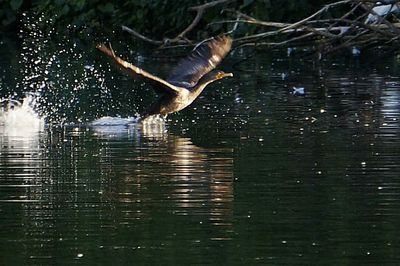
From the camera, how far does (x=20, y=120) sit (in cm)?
1314

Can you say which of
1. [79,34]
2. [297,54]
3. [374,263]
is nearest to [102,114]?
[374,263]

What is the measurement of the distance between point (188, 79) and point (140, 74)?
5.51 feet

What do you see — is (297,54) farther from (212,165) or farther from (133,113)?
(212,165)

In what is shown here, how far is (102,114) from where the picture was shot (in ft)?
45.5

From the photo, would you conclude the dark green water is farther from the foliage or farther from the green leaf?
the green leaf

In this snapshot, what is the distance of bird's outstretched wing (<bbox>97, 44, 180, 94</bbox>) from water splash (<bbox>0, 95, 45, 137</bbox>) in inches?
39.1

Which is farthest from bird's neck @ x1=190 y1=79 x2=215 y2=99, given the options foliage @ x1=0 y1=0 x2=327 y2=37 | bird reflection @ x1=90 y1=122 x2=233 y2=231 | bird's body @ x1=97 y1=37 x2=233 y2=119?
foliage @ x1=0 y1=0 x2=327 y2=37

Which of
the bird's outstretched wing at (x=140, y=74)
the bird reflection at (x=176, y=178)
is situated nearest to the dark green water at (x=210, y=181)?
the bird reflection at (x=176, y=178)

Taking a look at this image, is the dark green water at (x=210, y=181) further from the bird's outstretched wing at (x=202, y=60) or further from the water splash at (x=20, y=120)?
the bird's outstretched wing at (x=202, y=60)

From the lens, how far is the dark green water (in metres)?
7.71

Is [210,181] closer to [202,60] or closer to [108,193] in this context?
[108,193]

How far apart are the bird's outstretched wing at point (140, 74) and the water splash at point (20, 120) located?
0.99m

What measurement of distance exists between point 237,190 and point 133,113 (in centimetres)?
485

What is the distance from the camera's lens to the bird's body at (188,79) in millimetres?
12719
